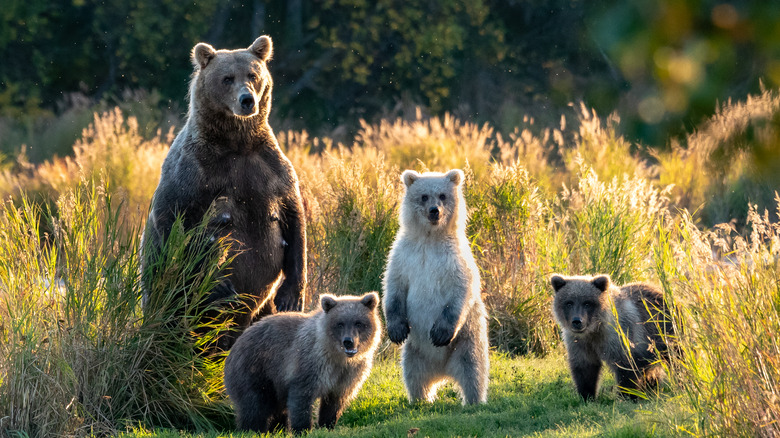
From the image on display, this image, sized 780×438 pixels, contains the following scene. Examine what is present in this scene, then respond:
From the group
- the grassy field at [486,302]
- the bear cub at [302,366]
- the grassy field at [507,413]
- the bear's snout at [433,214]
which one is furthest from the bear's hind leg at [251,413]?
the bear's snout at [433,214]

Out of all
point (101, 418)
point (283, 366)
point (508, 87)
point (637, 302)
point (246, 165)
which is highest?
point (508, 87)

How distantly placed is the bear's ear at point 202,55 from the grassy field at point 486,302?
1162 millimetres

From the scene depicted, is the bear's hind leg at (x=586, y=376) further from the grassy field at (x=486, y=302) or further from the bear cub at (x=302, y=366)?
the bear cub at (x=302, y=366)

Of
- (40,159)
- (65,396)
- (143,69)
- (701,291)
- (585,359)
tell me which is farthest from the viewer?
(143,69)

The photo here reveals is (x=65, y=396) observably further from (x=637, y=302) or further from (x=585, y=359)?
(x=637, y=302)

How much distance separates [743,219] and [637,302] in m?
7.89

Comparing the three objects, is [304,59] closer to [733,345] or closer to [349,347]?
[349,347]

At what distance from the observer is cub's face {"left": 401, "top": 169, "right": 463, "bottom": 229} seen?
6.54m

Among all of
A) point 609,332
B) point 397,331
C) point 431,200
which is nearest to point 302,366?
point 397,331

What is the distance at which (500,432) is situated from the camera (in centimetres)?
566

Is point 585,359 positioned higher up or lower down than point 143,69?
lower down

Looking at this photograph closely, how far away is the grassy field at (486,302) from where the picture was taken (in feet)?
14.6

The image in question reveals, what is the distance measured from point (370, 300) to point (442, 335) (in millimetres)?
600

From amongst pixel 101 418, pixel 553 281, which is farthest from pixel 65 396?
pixel 553 281
